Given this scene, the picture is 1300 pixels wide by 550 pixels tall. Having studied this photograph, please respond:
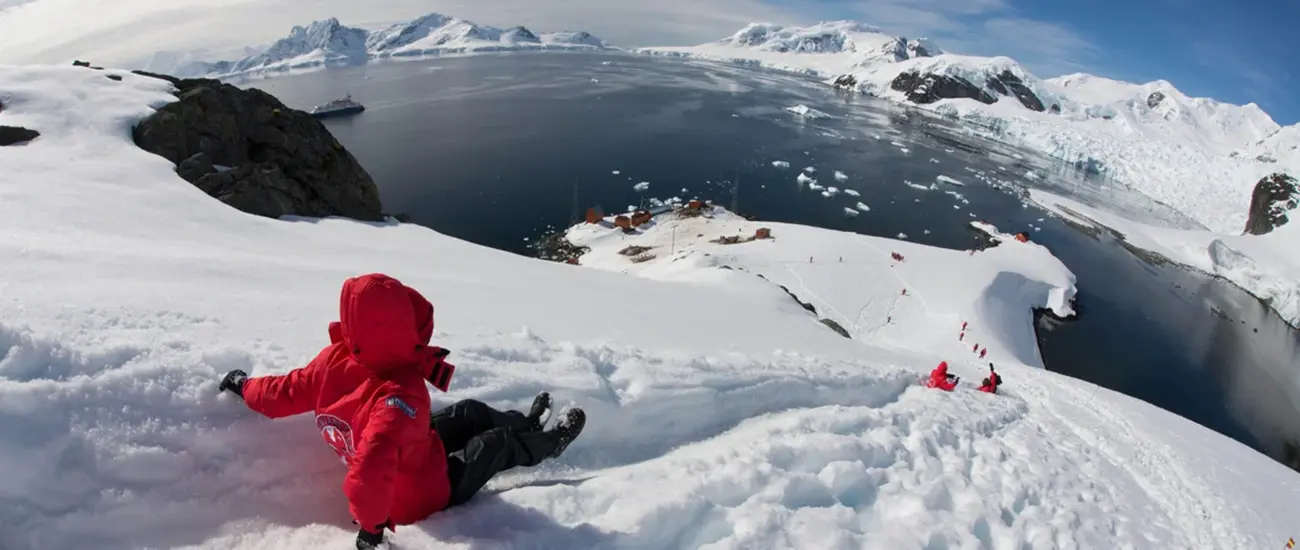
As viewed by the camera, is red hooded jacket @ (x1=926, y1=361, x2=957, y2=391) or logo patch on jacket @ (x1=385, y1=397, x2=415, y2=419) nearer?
logo patch on jacket @ (x1=385, y1=397, x2=415, y2=419)

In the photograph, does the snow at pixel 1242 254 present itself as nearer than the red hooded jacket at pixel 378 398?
No

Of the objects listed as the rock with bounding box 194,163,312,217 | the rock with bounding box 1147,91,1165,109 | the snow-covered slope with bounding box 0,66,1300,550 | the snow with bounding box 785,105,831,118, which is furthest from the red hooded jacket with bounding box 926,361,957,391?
the rock with bounding box 1147,91,1165,109

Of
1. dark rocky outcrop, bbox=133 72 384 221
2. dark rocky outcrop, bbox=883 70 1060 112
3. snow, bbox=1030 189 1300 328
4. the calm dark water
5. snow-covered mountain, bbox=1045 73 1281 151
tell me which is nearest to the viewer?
dark rocky outcrop, bbox=133 72 384 221

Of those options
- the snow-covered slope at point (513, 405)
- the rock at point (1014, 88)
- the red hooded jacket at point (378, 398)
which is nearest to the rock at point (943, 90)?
the rock at point (1014, 88)

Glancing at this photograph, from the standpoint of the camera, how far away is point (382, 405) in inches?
98.4

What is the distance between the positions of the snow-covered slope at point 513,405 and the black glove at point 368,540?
20 centimetres

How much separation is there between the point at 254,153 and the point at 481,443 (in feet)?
53.0

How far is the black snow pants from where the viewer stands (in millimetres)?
2984

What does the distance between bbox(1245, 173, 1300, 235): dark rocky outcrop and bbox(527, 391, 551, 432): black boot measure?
64.5 m

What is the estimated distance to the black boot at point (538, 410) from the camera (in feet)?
12.4

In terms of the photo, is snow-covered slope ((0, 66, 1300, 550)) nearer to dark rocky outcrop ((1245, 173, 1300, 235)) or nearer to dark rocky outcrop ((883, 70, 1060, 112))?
dark rocky outcrop ((1245, 173, 1300, 235))

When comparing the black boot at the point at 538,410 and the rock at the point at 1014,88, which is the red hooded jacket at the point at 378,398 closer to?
the black boot at the point at 538,410

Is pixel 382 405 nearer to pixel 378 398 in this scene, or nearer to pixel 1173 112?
pixel 378 398

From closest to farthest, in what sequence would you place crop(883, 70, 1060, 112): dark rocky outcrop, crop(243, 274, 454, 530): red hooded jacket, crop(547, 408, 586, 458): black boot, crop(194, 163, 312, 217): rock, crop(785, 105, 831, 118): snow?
1. crop(243, 274, 454, 530): red hooded jacket
2. crop(547, 408, 586, 458): black boot
3. crop(194, 163, 312, 217): rock
4. crop(785, 105, 831, 118): snow
5. crop(883, 70, 1060, 112): dark rocky outcrop
